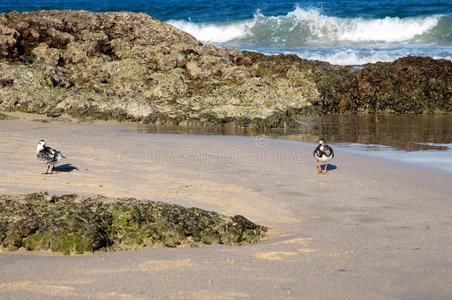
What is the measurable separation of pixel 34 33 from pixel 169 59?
392 cm

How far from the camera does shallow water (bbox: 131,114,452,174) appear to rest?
345 inches

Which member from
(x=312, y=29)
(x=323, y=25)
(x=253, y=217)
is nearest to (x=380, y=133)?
(x=253, y=217)

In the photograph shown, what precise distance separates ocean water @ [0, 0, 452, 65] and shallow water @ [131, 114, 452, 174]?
11865 mm

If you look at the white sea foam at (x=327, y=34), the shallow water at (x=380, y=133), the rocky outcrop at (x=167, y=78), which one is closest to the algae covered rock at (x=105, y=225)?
the shallow water at (x=380, y=133)

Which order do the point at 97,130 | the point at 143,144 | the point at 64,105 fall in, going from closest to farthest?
the point at 143,144
the point at 97,130
the point at 64,105

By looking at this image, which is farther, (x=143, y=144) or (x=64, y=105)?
(x=64, y=105)

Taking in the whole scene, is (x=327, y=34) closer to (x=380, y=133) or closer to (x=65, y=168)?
(x=380, y=133)

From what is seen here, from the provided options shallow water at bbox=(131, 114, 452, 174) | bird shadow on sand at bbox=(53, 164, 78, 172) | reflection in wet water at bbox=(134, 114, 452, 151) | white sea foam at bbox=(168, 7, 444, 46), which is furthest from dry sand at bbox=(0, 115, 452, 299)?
white sea foam at bbox=(168, 7, 444, 46)

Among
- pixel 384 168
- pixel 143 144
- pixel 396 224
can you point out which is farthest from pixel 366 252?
pixel 143 144

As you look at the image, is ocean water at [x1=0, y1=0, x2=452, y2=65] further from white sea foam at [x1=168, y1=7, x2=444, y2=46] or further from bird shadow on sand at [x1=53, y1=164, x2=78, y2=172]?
bird shadow on sand at [x1=53, y1=164, x2=78, y2=172]

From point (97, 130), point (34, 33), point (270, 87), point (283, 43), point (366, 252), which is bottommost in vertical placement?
point (366, 252)

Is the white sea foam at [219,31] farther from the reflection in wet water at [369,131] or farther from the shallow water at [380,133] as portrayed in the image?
the reflection in wet water at [369,131]

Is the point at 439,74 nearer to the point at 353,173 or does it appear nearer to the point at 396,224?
the point at 353,173

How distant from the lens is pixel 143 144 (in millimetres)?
8875
